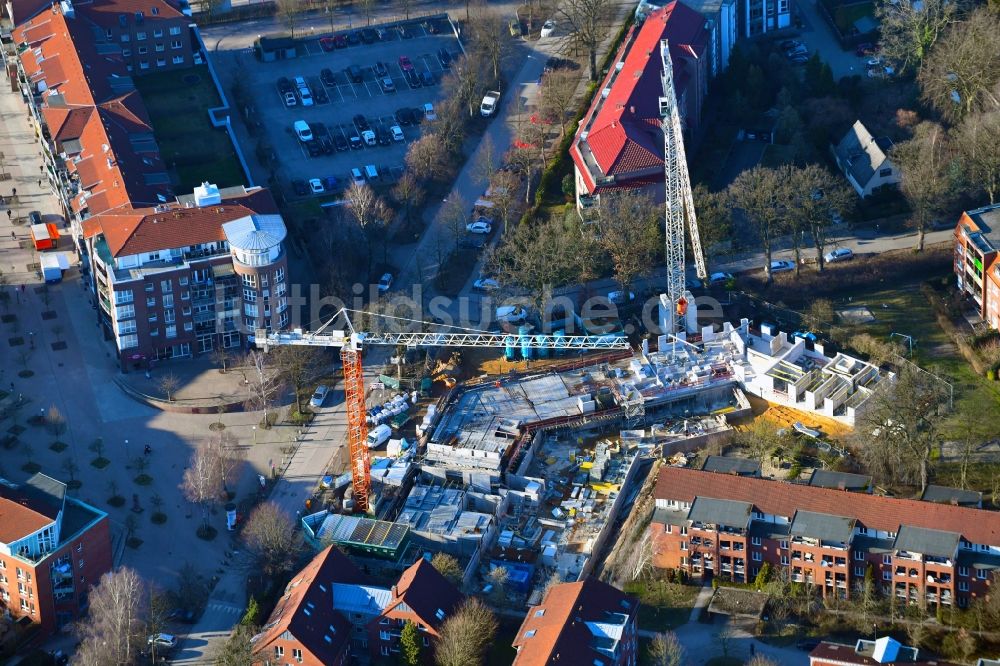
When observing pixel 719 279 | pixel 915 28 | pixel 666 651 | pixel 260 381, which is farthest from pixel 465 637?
pixel 915 28

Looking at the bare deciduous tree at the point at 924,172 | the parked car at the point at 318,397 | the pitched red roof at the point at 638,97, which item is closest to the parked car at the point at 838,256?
the bare deciduous tree at the point at 924,172

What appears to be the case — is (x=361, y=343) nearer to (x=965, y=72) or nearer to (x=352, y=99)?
(x=352, y=99)

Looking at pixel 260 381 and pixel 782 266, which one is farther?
pixel 782 266

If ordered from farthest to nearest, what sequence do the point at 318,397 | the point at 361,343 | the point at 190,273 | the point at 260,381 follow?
the point at 190,273, the point at 318,397, the point at 260,381, the point at 361,343

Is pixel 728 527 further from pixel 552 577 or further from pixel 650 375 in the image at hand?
pixel 650 375

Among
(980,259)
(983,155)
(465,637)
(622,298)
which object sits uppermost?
(983,155)

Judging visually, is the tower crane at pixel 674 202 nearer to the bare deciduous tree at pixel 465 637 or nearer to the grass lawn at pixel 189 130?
the bare deciduous tree at pixel 465 637
